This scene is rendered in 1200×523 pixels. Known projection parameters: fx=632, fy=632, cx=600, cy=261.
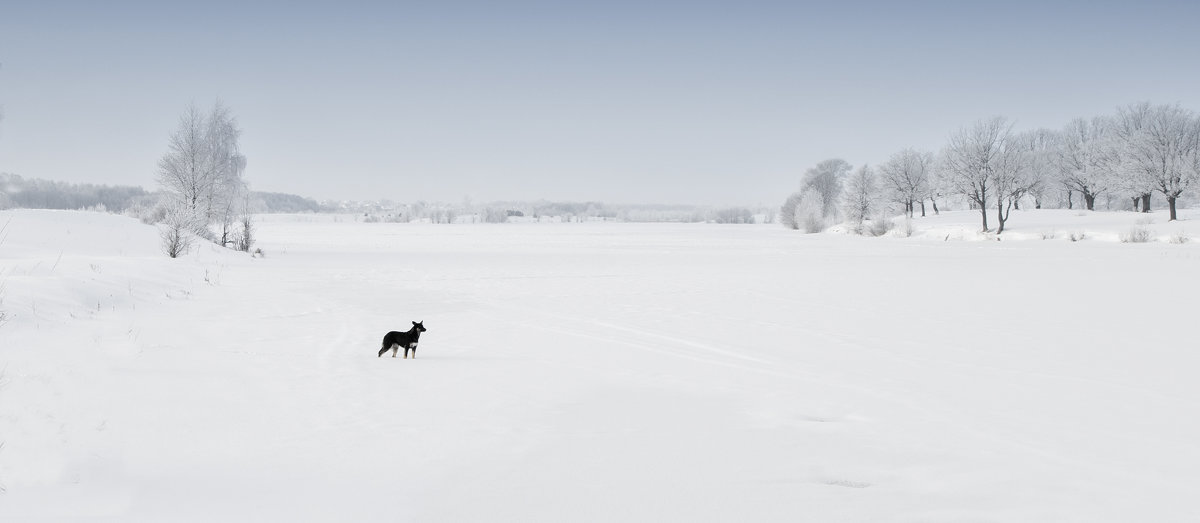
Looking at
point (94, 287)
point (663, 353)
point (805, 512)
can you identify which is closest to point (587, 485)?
point (805, 512)

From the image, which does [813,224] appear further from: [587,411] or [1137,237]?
[587,411]

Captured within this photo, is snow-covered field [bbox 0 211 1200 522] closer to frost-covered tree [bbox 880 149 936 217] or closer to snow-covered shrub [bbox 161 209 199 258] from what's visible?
snow-covered shrub [bbox 161 209 199 258]

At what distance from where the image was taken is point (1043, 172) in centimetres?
7169

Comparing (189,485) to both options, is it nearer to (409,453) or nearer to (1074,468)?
(409,453)

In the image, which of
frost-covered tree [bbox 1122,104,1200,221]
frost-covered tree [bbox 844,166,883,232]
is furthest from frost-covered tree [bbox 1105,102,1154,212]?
frost-covered tree [bbox 844,166,883,232]

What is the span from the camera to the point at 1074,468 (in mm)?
4824

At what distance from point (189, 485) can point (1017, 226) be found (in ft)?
229

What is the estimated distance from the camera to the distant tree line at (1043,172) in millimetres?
56844

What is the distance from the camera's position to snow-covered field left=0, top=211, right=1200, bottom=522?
4.10m

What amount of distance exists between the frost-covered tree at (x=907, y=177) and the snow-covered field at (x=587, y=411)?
7652 centimetres

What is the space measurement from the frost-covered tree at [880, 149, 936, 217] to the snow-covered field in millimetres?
76519

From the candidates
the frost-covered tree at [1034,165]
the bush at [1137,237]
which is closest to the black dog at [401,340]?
the bush at [1137,237]

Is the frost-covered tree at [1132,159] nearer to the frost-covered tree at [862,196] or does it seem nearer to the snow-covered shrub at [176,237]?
the frost-covered tree at [862,196]

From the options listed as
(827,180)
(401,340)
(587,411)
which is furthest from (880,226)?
(587,411)
